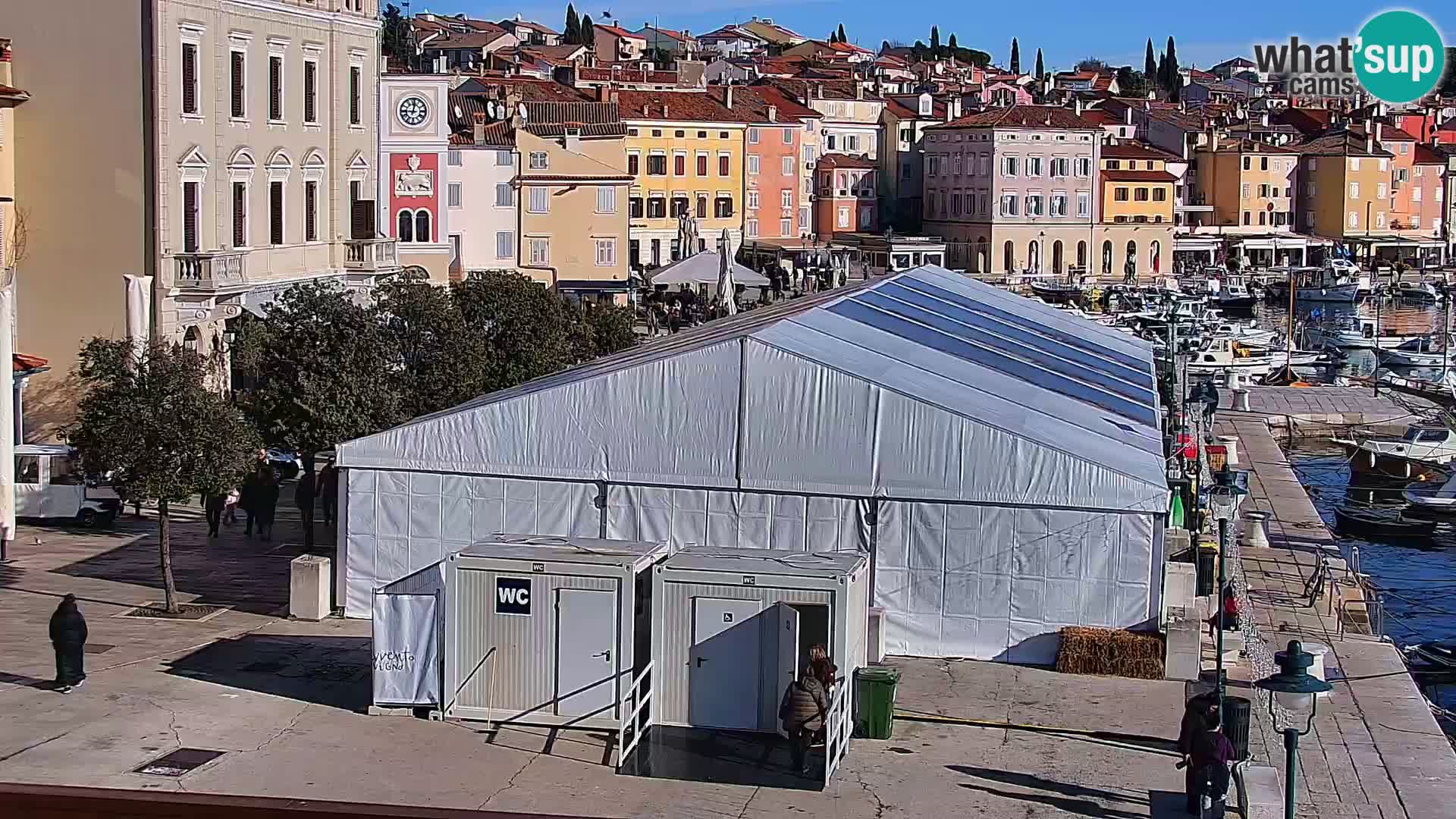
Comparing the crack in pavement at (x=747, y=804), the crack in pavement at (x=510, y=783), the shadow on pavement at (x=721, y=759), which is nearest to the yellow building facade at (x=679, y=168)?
the shadow on pavement at (x=721, y=759)

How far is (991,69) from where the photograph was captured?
178m

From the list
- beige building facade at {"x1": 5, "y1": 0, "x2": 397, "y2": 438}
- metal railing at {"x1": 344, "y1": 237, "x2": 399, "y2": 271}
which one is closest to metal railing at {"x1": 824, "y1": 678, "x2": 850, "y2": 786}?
beige building facade at {"x1": 5, "y1": 0, "x2": 397, "y2": 438}

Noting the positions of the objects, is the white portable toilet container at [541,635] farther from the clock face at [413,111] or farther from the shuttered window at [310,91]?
the clock face at [413,111]

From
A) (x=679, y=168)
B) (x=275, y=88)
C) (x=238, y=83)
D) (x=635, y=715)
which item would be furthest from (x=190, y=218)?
(x=679, y=168)

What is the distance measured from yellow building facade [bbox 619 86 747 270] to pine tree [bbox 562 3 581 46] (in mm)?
71419

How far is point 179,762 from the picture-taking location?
1420 cm

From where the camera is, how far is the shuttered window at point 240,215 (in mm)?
35375

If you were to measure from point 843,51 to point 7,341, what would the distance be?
138 metres

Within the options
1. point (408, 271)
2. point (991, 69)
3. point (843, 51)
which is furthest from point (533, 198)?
point (991, 69)

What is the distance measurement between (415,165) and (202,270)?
14.2 meters

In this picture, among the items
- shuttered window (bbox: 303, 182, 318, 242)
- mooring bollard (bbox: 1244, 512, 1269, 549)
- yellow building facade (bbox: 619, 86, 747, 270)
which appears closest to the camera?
mooring bollard (bbox: 1244, 512, 1269, 549)

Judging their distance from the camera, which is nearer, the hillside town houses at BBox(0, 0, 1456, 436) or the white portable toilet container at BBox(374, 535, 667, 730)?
the white portable toilet container at BBox(374, 535, 667, 730)

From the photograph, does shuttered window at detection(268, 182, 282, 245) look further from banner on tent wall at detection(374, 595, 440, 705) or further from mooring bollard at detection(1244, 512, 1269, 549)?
banner on tent wall at detection(374, 595, 440, 705)

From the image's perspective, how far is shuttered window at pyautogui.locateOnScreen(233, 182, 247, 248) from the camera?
35.4 m
